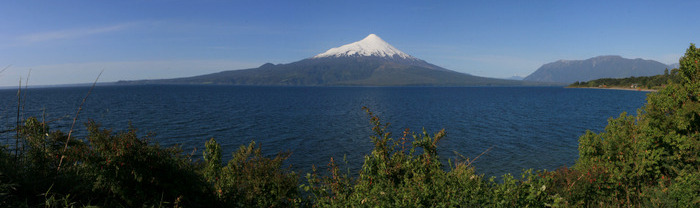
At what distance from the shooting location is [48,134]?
27.6 feet

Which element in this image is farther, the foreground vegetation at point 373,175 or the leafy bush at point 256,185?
the leafy bush at point 256,185

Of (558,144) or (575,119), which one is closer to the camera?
(558,144)

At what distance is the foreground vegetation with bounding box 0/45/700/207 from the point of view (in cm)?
750

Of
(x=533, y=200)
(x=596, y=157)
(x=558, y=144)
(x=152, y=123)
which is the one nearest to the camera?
(x=533, y=200)

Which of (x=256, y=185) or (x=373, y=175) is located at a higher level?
(x=373, y=175)

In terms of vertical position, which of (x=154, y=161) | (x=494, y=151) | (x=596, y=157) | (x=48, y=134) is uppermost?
(x=48, y=134)

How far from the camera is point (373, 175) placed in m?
11.0

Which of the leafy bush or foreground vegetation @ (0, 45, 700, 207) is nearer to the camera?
foreground vegetation @ (0, 45, 700, 207)

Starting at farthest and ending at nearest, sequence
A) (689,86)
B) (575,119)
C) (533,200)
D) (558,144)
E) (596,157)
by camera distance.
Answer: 1. (575,119)
2. (558,144)
3. (596,157)
4. (689,86)
5. (533,200)

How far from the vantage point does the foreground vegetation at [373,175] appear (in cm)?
750

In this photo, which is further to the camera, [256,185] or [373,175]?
[256,185]

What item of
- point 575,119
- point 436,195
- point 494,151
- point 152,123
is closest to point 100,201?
point 436,195

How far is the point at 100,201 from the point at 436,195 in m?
7.78

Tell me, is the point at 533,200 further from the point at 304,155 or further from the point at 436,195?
the point at 304,155
